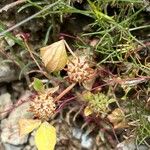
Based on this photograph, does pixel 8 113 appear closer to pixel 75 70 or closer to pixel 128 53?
pixel 75 70

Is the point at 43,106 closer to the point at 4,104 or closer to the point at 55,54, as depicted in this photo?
the point at 55,54

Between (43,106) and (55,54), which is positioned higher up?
(55,54)

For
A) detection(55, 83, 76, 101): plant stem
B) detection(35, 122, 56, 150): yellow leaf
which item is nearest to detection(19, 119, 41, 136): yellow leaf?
detection(35, 122, 56, 150): yellow leaf

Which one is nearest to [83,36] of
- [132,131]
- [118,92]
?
[118,92]

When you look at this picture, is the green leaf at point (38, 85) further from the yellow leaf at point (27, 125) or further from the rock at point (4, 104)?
the rock at point (4, 104)

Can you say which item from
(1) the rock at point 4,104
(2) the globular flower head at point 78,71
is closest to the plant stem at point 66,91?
(2) the globular flower head at point 78,71

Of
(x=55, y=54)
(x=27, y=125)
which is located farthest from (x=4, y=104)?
(x=55, y=54)
